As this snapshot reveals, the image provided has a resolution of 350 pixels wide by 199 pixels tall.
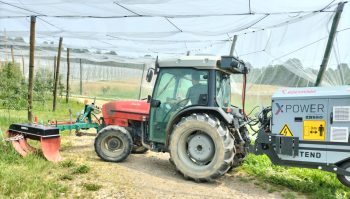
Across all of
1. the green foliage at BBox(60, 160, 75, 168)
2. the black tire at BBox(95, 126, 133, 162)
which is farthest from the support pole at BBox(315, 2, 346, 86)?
the green foliage at BBox(60, 160, 75, 168)

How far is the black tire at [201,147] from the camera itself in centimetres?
529

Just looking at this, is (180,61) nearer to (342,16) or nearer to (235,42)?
(342,16)

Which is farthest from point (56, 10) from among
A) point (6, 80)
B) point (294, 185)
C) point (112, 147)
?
point (294, 185)

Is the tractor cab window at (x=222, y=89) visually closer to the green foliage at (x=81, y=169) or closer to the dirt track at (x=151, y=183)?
the dirt track at (x=151, y=183)

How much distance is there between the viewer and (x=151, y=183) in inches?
203

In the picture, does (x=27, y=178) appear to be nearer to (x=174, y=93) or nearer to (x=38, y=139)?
(x=38, y=139)

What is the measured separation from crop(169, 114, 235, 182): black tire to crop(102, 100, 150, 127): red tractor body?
104 centimetres

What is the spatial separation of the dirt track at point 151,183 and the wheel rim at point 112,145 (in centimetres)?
20

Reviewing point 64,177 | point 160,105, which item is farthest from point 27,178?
point 160,105

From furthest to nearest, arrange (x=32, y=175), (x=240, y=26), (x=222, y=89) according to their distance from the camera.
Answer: (x=240, y=26), (x=222, y=89), (x=32, y=175)

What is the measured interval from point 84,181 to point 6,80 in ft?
15.5

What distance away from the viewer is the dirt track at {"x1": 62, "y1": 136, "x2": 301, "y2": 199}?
466 cm

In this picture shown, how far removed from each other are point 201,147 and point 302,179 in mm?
1464

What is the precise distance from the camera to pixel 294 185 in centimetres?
528
